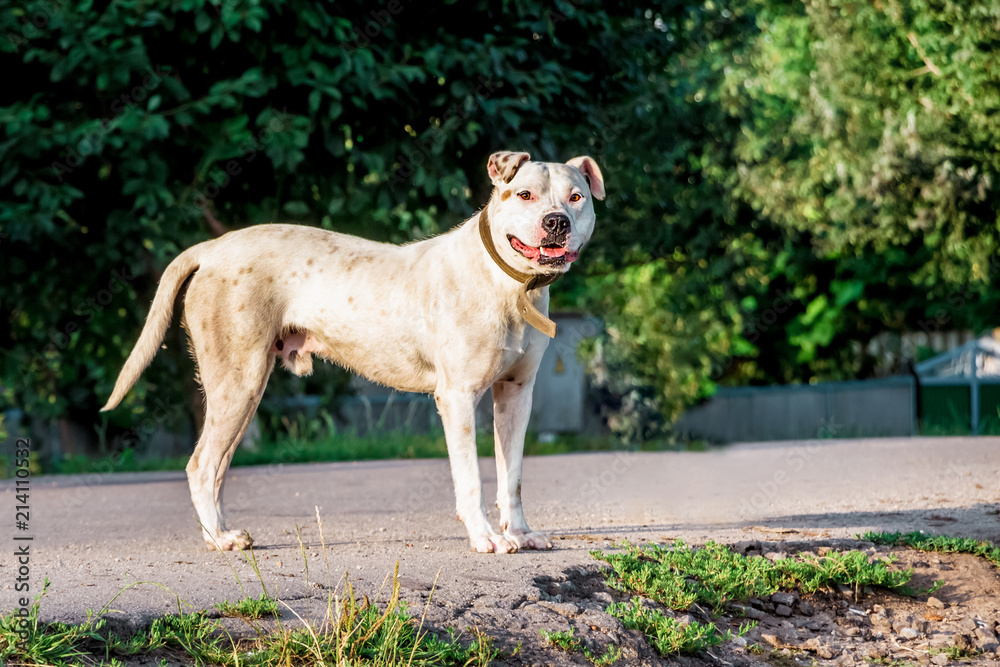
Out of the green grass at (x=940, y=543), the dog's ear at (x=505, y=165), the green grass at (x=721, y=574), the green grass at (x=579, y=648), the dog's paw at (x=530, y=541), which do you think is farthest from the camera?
the green grass at (x=940, y=543)

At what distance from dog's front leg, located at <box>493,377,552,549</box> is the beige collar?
16.4 inches

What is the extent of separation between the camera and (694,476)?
30.7 feet

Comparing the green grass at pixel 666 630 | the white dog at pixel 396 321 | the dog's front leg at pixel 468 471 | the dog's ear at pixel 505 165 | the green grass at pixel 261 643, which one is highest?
the dog's ear at pixel 505 165

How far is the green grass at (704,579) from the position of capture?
4.26m

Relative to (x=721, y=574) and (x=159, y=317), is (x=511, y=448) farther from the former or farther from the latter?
(x=159, y=317)

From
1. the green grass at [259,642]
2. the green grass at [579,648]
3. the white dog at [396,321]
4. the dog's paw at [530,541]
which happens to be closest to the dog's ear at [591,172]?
the white dog at [396,321]

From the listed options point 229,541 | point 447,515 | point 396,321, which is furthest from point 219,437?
point 447,515

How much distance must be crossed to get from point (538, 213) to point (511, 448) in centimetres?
128

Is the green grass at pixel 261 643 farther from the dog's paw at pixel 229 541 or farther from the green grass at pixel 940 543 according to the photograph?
the green grass at pixel 940 543

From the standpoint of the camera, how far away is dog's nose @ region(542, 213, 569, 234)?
15.4ft

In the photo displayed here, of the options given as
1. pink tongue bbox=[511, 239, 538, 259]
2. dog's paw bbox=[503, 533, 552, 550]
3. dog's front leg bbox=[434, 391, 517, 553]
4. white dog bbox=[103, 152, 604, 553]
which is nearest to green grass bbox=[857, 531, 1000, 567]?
dog's paw bbox=[503, 533, 552, 550]

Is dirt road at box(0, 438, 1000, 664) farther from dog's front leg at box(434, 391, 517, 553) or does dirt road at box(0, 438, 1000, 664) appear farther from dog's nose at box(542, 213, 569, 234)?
dog's nose at box(542, 213, 569, 234)

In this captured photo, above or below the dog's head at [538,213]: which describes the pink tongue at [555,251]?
below

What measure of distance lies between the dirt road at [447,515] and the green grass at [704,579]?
31 centimetres
